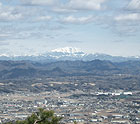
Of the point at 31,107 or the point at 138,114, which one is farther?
the point at 31,107

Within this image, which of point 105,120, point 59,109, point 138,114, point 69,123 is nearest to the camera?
point 69,123

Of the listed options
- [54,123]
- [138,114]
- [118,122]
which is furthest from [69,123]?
[54,123]

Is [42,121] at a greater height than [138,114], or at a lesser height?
greater

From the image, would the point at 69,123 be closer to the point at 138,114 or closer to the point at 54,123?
the point at 138,114

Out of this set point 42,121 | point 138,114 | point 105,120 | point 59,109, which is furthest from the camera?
point 59,109

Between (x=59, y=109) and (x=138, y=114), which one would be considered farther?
(x=59, y=109)

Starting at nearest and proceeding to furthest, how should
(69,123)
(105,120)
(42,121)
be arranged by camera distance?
(42,121) → (69,123) → (105,120)

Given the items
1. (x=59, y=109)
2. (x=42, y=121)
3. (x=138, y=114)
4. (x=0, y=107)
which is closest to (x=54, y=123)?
(x=42, y=121)

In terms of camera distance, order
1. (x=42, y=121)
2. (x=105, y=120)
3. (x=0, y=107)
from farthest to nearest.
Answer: (x=0, y=107)
(x=105, y=120)
(x=42, y=121)

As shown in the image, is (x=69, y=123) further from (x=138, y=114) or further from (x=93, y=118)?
(x=138, y=114)
